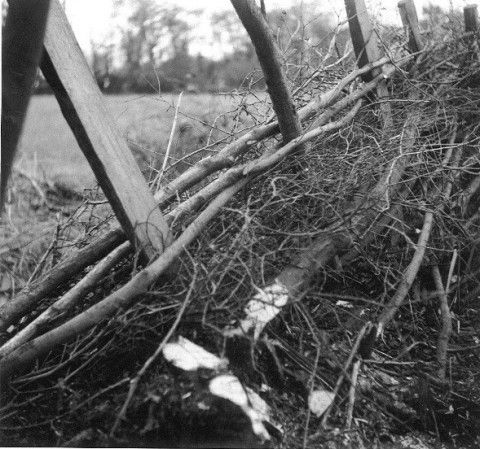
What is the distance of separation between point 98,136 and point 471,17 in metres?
2.70

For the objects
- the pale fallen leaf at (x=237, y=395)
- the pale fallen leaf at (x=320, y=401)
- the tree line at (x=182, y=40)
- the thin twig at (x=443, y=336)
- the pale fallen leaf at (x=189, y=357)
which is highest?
the tree line at (x=182, y=40)

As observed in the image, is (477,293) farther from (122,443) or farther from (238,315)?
(122,443)

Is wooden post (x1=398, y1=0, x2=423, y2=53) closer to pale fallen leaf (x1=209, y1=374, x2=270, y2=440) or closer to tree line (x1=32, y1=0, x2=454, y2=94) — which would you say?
tree line (x1=32, y1=0, x2=454, y2=94)

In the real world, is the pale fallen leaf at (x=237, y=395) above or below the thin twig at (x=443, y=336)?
above

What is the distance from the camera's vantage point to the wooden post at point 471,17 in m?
3.61

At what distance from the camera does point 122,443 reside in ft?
6.00

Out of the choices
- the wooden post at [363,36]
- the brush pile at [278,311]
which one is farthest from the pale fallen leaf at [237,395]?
the wooden post at [363,36]

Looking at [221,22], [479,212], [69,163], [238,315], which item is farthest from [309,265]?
[69,163]

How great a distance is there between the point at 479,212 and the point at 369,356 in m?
1.18

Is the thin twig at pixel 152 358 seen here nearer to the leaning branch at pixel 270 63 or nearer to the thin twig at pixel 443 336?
the leaning branch at pixel 270 63

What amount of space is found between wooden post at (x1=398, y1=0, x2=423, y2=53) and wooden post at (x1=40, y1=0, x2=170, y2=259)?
7.80ft

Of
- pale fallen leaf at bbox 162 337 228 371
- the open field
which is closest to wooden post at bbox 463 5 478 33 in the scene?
the open field

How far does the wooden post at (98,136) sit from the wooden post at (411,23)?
2.38 m

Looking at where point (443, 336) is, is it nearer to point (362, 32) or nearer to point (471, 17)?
point (362, 32)
